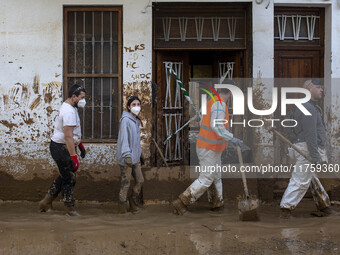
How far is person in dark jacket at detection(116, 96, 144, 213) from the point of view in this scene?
24.5 ft

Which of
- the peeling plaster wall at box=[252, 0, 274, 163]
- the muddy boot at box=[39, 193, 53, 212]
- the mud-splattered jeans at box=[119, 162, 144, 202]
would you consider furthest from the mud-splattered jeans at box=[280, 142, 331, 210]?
the muddy boot at box=[39, 193, 53, 212]

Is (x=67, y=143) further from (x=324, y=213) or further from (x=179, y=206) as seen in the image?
(x=324, y=213)

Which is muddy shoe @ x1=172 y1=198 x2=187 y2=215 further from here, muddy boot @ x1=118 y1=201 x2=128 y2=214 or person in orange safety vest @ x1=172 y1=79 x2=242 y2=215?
muddy boot @ x1=118 y1=201 x2=128 y2=214

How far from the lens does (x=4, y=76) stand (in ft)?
28.3

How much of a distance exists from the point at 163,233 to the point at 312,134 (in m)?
2.32

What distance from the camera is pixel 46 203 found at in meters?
7.71

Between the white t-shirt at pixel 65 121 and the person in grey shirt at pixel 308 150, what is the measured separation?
9.72ft

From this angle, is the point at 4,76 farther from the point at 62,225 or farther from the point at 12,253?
the point at 12,253

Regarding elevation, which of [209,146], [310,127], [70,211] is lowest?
[70,211]

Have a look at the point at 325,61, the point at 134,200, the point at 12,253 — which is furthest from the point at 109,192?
the point at 325,61

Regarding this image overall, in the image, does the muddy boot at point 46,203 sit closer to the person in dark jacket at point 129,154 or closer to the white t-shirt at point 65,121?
the white t-shirt at point 65,121

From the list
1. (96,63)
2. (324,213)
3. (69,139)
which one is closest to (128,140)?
(69,139)

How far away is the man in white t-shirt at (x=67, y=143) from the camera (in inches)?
283

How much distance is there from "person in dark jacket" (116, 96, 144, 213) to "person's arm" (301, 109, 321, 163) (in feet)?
7.52
